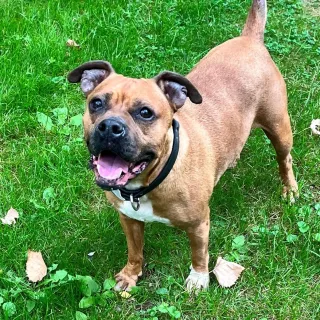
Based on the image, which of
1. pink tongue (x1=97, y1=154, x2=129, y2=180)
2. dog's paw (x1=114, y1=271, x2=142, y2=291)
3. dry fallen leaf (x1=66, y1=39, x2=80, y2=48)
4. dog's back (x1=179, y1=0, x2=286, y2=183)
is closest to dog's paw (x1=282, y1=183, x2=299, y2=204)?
dog's back (x1=179, y1=0, x2=286, y2=183)

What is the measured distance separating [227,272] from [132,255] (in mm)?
551

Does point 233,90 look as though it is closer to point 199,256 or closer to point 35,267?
point 199,256

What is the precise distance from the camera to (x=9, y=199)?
3807 mm

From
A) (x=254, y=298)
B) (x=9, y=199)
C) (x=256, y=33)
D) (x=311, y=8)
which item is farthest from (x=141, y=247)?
(x=311, y=8)

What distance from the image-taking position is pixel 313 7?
5.63 m

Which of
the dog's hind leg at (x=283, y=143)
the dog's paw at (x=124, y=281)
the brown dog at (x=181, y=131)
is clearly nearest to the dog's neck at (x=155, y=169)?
the brown dog at (x=181, y=131)

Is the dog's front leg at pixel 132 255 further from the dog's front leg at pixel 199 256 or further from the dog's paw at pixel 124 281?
the dog's front leg at pixel 199 256

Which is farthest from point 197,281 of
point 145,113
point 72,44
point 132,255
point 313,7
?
point 313,7

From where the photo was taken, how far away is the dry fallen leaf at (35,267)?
11.0 ft

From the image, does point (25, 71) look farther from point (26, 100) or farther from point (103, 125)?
point (103, 125)

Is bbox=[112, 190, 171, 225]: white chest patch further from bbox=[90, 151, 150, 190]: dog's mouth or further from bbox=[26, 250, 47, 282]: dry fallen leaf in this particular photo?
bbox=[26, 250, 47, 282]: dry fallen leaf

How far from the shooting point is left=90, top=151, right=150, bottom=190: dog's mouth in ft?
8.51

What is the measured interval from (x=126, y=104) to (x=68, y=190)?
53.0 inches

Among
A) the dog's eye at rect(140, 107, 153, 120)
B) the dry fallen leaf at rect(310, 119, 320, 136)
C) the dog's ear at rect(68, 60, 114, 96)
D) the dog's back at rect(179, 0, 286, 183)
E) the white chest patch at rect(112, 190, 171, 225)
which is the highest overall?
the dog's eye at rect(140, 107, 153, 120)
